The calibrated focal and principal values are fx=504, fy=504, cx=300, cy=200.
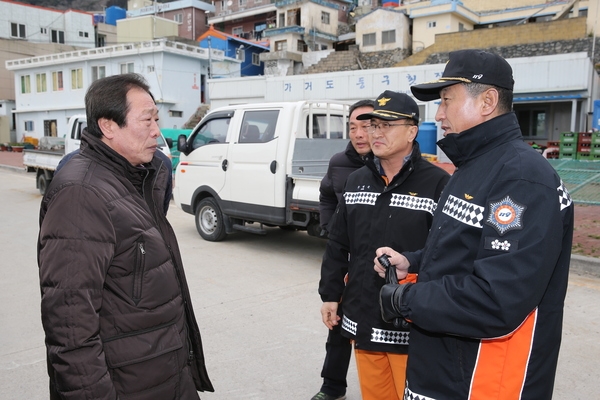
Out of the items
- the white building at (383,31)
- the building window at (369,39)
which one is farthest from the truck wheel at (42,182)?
the building window at (369,39)

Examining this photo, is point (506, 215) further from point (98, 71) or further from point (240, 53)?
point (240, 53)

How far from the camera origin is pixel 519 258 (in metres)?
1.54

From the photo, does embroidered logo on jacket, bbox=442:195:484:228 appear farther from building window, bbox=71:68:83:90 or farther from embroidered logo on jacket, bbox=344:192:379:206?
building window, bbox=71:68:83:90

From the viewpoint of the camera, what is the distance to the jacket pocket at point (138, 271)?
197 cm

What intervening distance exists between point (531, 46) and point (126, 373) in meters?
29.4

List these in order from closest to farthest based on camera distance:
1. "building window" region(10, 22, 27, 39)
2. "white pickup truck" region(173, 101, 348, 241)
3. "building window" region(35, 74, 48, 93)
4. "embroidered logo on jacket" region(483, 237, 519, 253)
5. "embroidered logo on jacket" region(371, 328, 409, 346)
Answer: "embroidered logo on jacket" region(483, 237, 519, 253) < "embroidered logo on jacket" region(371, 328, 409, 346) < "white pickup truck" region(173, 101, 348, 241) < "building window" region(35, 74, 48, 93) < "building window" region(10, 22, 27, 39)

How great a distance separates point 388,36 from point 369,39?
6.50ft

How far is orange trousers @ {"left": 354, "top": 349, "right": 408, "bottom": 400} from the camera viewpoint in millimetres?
2754

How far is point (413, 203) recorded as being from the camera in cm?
272

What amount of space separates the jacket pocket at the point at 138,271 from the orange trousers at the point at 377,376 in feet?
4.43

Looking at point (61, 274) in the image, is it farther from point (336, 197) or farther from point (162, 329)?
point (336, 197)

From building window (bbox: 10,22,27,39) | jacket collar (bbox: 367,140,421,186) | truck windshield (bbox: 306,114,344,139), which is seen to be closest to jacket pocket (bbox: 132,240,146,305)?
jacket collar (bbox: 367,140,421,186)

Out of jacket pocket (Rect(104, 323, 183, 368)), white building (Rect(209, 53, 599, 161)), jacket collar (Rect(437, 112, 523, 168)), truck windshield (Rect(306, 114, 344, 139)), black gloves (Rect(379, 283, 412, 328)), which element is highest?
white building (Rect(209, 53, 599, 161))

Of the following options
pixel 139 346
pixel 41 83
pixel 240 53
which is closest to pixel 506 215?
pixel 139 346
